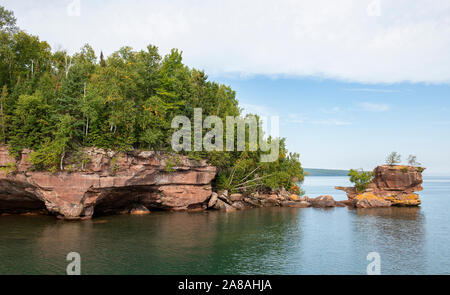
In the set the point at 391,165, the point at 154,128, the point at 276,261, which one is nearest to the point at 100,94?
the point at 154,128

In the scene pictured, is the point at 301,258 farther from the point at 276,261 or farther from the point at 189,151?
the point at 189,151

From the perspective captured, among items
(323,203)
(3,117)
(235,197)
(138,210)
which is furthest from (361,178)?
(3,117)

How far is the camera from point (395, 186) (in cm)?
5900

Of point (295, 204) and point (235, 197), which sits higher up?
point (235, 197)

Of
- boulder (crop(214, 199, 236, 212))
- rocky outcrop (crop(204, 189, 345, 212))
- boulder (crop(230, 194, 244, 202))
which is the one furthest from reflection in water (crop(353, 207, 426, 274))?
boulder (crop(230, 194, 244, 202))

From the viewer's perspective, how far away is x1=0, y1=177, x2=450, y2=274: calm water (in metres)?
20.2

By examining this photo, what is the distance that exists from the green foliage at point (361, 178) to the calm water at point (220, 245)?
23.0m

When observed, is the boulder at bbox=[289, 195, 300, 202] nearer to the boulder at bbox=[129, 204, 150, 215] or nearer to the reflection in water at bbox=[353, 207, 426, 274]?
the reflection in water at bbox=[353, 207, 426, 274]

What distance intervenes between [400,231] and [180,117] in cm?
3103

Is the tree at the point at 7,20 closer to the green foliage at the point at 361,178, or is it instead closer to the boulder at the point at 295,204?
the boulder at the point at 295,204

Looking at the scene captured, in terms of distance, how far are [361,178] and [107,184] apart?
1982 inches

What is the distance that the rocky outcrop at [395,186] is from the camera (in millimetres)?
56375

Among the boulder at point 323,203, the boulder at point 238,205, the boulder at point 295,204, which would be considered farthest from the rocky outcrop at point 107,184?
the boulder at point 323,203

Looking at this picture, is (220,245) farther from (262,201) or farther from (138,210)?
(262,201)
